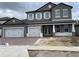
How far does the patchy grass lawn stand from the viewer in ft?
36.8

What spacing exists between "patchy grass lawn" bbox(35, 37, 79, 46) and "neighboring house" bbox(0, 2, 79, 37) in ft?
1.33

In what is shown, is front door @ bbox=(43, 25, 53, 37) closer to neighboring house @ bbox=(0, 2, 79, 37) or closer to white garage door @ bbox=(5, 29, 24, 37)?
neighboring house @ bbox=(0, 2, 79, 37)

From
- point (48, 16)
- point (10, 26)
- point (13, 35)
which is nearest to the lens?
point (13, 35)

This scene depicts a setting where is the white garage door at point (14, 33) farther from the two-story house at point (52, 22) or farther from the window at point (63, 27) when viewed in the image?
the window at point (63, 27)

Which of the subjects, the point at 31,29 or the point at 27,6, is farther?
the point at 31,29

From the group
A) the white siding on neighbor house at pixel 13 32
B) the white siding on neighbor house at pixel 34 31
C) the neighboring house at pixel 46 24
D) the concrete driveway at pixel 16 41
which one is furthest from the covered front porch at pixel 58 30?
the white siding on neighbor house at pixel 13 32

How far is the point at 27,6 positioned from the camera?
1077 centimetres

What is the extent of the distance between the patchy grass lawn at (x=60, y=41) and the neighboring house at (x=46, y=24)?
0.41 meters

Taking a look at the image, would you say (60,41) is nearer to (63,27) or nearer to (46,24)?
(63,27)

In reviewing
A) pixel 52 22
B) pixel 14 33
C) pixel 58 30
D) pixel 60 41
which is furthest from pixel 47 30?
pixel 14 33

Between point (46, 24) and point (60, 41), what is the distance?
2.87 m

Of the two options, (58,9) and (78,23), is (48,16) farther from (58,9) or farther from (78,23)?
(78,23)

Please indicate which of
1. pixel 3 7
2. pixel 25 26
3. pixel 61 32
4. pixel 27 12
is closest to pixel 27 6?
pixel 27 12

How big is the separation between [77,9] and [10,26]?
5361 mm
